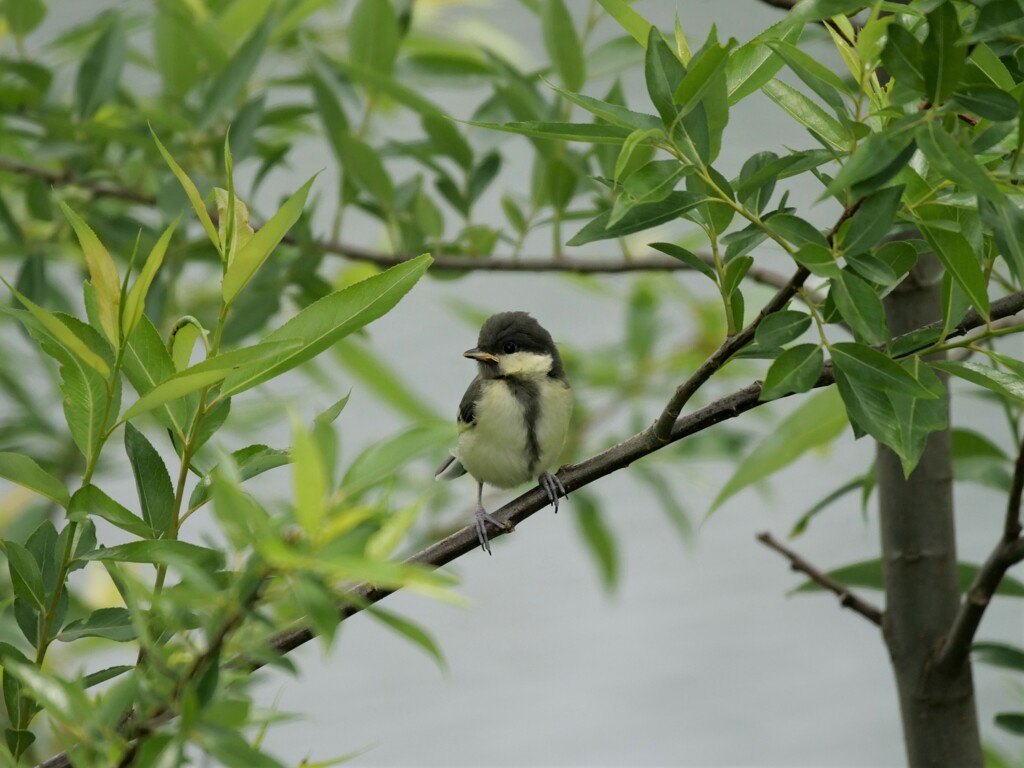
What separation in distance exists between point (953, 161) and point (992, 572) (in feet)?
1.15

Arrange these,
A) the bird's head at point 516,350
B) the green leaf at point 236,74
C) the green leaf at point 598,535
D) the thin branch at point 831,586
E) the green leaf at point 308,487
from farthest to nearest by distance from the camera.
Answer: the green leaf at point 598,535
the bird's head at point 516,350
the green leaf at point 236,74
the thin branch at point 831,586
the green leaf at point 308,487

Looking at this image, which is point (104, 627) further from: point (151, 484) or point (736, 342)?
point (736, 342)

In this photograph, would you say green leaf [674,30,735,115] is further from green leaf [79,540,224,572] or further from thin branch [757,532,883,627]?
thin branch [757,532,883,627]

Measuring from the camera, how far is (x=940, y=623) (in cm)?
74

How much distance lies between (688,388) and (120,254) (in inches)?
25.6

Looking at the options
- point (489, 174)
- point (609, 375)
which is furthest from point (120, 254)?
point (609, 375)

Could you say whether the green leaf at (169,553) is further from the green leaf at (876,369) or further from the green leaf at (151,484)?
the green leaf at (876,369)

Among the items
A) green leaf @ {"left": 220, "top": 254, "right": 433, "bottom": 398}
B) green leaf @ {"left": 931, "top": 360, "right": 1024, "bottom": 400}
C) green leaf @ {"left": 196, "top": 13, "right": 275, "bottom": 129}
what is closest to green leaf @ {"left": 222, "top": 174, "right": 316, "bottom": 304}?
green leaf @ {"left": 220, "top": 254, "right": 433, "bottom": 398}

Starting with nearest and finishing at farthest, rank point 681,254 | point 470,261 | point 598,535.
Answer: point 681,254 → point 470,261 → point 598,535

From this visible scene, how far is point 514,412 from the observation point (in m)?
1.00

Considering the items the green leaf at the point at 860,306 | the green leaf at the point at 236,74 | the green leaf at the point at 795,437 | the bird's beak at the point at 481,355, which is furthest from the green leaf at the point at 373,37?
the green leaf at the point at 860,306

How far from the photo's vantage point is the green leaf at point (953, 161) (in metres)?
0.35

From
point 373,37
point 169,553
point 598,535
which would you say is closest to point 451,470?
point 598,535

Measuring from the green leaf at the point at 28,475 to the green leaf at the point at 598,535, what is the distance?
89 cm
